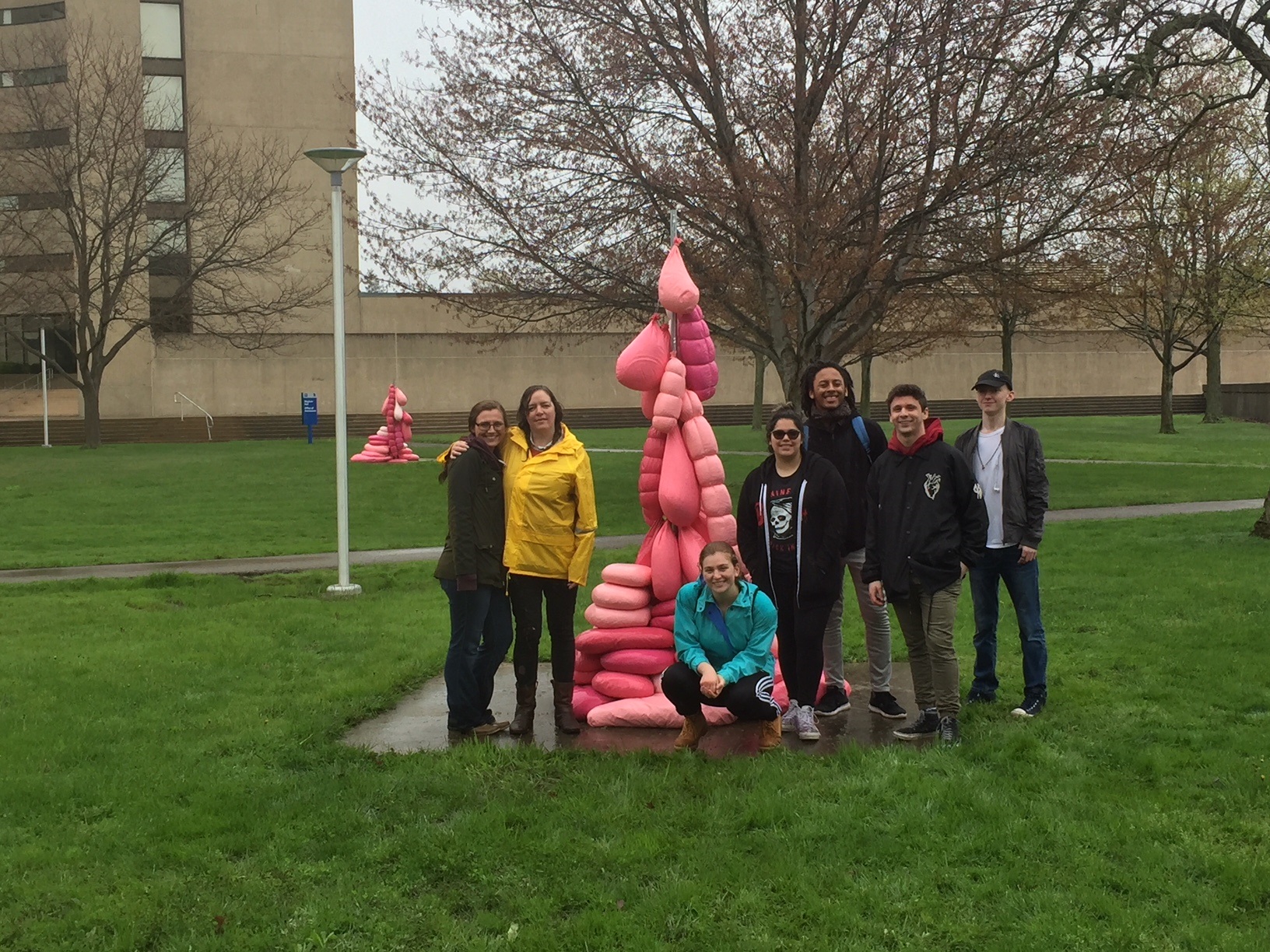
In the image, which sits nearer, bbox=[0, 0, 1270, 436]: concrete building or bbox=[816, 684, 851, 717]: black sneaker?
bbox=[816, 684, 851, 717]: black sneaker

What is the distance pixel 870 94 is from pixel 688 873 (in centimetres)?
1230

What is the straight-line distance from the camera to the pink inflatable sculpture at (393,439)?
89.1ft

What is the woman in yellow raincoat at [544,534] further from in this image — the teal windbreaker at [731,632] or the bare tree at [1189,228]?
the bare tree at [1189,228]

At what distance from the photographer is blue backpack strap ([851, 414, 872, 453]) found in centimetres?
638

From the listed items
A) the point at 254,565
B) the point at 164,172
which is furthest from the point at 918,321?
the point at 164,172

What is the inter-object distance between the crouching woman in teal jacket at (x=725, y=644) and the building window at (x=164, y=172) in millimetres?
30016

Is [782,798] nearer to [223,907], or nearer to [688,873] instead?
[688,873]

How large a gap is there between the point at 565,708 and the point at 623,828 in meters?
1.59

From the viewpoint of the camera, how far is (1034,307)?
17.1m

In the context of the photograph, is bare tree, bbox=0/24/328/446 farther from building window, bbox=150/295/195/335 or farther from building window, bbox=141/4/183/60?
building window, bbox=141/4/183/60

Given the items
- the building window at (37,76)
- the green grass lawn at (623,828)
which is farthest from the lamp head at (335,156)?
the building window at (37,76)

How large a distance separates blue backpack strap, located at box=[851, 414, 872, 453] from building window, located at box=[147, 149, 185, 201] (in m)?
29.6

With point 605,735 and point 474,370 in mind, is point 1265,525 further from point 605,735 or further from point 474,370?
point 474,370

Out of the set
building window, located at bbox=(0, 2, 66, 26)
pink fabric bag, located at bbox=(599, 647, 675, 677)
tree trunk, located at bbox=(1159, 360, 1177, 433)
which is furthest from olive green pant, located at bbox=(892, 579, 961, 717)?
building window, located at bbox=(0, 2, 66, 26)
